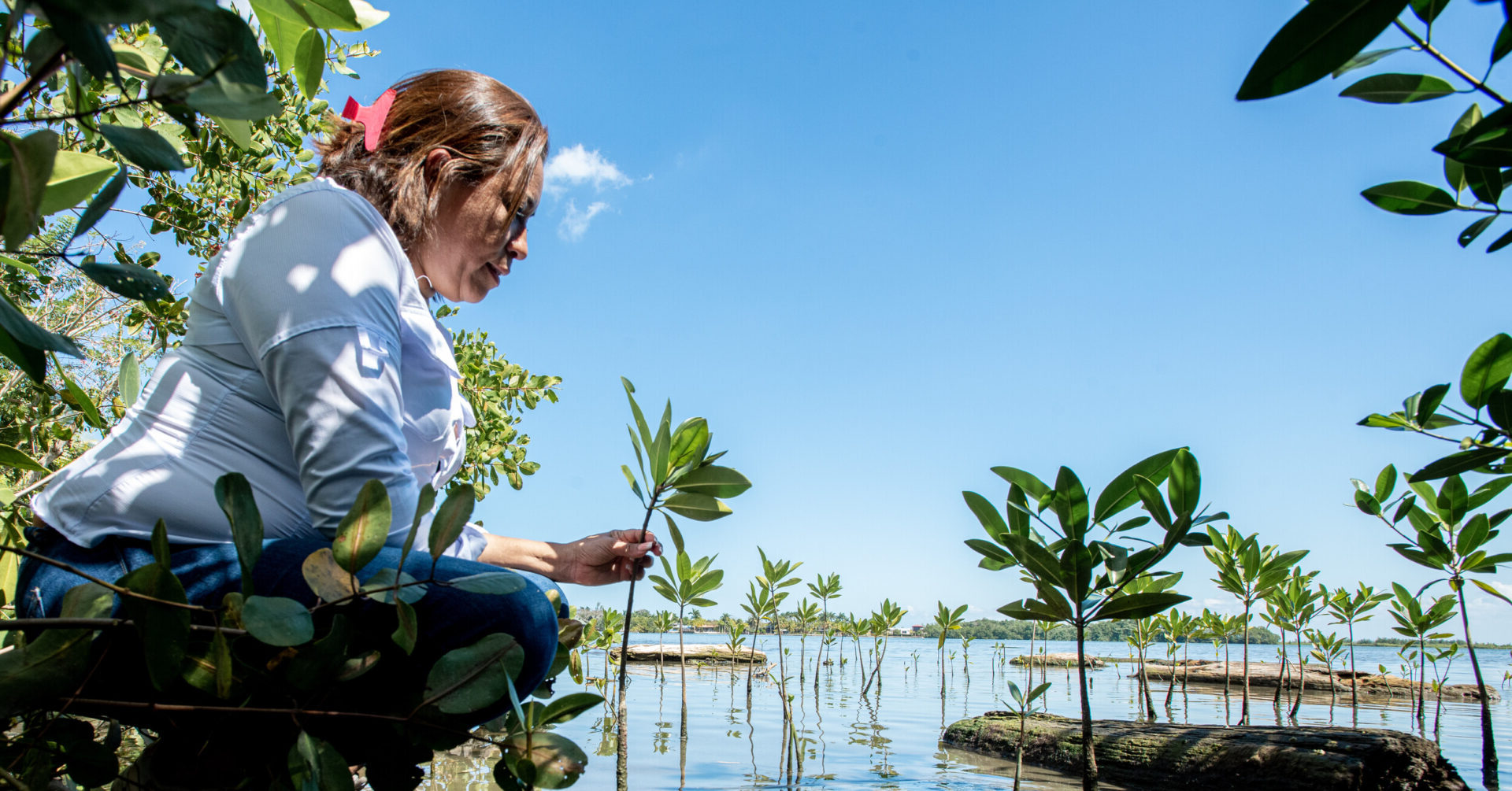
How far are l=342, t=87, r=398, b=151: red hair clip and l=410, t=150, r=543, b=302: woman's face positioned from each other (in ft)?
0.37

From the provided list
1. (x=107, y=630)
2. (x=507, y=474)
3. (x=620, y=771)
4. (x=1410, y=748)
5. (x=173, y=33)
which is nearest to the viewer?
(x=173, y=33)

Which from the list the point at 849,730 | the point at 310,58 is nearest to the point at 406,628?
the point at 310,58

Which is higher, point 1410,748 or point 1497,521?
point 1497,521

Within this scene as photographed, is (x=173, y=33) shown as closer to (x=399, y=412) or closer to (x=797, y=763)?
(x=399, y=412)

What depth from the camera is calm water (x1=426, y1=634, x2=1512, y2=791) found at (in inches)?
131

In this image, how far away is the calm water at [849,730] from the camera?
332 cm

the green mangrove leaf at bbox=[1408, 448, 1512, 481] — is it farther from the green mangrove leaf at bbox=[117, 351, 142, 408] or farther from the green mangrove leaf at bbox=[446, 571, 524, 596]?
the green mangrove leaf at bbox=[117, 351, 142, 408]

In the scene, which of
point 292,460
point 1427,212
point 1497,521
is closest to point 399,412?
point 292,460

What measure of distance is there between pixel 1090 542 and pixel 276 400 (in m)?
1.28

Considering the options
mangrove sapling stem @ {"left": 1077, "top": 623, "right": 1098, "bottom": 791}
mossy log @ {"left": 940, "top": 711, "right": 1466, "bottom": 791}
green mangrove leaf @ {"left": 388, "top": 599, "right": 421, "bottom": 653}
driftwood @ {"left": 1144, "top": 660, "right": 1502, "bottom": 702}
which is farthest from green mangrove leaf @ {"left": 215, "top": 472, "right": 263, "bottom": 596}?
driftwood @ {"left": 1144, "top": 660, "right": 1502, "bottom": 702}

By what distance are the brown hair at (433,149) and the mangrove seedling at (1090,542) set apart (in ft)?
3.51

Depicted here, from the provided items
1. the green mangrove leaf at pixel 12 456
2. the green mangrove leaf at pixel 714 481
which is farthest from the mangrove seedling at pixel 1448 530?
the green mangrove leaf at pixel 12 456

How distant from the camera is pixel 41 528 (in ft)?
3.10

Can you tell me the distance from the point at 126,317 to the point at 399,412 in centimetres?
223
